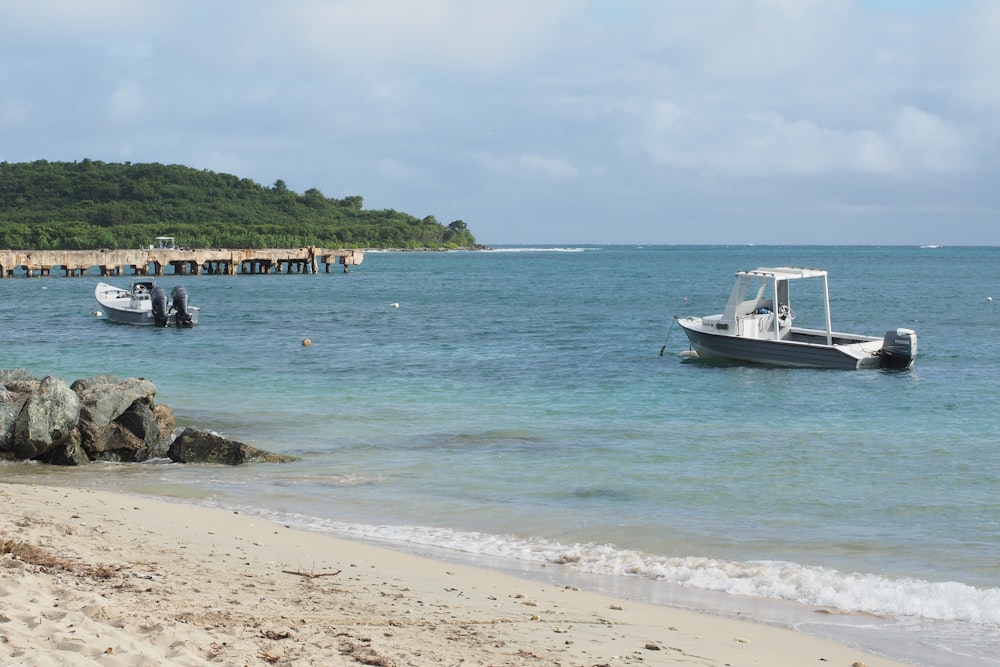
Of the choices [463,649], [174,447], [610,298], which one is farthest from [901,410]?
[610,298]

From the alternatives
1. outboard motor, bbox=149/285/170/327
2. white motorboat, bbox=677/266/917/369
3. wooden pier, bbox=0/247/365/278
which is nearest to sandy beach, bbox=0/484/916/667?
white motorboat, bbox=677/266/917/369

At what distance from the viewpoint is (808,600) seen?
8.45m

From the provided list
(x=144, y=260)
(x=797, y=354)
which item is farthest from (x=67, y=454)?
(x=144, y=260)

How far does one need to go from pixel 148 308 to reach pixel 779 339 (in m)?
23.4

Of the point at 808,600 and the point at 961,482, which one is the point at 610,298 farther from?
the point at 808,600

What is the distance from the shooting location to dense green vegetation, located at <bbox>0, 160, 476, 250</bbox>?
126m

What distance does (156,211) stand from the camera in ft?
507

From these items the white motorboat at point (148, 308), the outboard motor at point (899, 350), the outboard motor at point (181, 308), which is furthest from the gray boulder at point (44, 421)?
the outboard motor at point (181, 308)

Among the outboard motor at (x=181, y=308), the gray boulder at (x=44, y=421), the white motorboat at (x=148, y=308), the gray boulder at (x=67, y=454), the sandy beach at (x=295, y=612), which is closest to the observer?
the sandy beach at (x=295, y=612)

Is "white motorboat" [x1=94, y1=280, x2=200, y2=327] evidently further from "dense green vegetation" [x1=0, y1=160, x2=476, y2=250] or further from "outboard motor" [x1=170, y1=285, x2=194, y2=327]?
"dense green vegetation" [x1=0, y1=160, x2=476, y2=250]

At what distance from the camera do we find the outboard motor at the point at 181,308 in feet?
120

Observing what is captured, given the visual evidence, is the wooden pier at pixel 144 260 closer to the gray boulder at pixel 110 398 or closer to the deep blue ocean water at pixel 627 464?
the deep blue ocean water at pixel 627 464

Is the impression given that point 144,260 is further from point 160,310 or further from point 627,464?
point 627,464

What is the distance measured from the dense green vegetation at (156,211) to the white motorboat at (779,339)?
106553mm
